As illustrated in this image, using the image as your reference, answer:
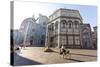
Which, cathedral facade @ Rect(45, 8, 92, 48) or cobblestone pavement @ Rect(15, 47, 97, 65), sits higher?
cathedral facade @ Rect(45, 8, 92, 48)

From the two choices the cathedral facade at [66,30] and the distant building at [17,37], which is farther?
the cathedral facade at [66,30]

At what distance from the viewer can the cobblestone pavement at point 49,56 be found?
251 cm

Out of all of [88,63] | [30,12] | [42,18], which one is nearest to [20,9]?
[30,12]

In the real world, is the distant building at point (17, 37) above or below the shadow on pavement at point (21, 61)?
above

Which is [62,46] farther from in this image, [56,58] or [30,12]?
[30,12]

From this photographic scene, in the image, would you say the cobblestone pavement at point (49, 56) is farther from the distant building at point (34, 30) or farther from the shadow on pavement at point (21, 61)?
the distant building at point (34, 30)

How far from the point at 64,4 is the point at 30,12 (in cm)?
59

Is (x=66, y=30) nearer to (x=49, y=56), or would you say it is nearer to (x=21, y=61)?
(x=49, y=56)

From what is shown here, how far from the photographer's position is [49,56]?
106 inches

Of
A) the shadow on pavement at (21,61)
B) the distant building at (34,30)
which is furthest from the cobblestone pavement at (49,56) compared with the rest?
the distant building at (34,30)

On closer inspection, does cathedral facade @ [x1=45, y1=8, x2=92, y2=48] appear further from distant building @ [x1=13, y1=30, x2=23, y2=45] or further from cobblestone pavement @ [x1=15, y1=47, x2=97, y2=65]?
distant building @ [x1=13, y1=30, x2=23, y2=45]

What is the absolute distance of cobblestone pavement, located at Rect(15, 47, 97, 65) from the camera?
2.51 m

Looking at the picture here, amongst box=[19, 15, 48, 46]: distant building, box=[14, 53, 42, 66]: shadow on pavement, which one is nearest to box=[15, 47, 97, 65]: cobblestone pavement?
box=[14, 53, 42, 66]: shadow on pavement

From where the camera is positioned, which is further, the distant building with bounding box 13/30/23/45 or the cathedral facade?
the cathedral facade
